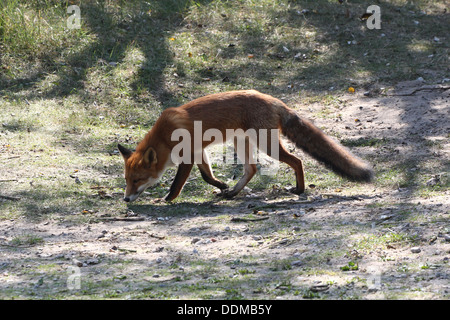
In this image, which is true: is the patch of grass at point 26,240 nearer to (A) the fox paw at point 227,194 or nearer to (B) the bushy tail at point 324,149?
(A) the fox paw at point 227,194

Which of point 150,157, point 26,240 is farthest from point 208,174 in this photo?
point 26,240

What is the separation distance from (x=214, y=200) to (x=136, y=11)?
20.8ft

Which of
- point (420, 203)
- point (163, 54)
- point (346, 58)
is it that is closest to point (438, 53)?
point (346, 58)

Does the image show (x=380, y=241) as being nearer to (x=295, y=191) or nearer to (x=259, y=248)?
(x=259, y=248)

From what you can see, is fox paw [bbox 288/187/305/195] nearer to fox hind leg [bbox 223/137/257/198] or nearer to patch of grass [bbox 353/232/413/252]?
fox hind leg [bbox 223/137/257/198]

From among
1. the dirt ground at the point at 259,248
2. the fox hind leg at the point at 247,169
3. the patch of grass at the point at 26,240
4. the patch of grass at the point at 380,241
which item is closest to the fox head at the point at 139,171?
the dirt ground at the point at 259,248

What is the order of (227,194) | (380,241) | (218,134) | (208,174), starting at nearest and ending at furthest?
(380,241), (218,134), (227,194), (208,174)

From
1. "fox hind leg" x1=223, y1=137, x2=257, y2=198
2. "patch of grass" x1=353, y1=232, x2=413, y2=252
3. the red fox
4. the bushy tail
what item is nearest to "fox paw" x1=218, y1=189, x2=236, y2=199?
"fox hind leg" x1=223, y1=137, x2=257, y2=198

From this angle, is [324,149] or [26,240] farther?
[324,149]

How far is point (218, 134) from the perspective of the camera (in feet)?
22.0

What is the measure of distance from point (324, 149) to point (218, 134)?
1.25m

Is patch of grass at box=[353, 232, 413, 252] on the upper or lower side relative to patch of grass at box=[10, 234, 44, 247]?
upper

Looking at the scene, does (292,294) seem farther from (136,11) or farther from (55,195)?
(136,11)

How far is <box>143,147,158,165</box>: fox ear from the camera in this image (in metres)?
6.52
